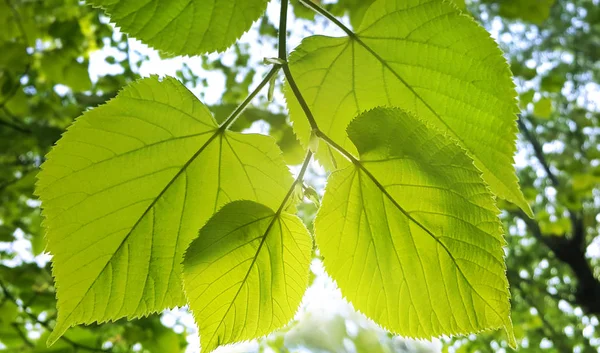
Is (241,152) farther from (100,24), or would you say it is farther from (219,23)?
(100,24)

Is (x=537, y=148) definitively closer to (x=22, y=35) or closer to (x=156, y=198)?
(x=22, y=35)

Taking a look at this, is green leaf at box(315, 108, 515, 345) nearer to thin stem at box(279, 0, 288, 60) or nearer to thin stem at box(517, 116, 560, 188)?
thin stem at box(279, 0, 288, 60)

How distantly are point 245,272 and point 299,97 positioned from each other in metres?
0.14

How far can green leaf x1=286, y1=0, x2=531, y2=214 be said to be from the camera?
40 centimetres

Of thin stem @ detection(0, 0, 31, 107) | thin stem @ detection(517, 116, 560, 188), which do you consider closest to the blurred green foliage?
thin stem @ detection(0, 0, 31, 107)

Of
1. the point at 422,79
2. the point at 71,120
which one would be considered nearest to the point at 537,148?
the point at 71,120

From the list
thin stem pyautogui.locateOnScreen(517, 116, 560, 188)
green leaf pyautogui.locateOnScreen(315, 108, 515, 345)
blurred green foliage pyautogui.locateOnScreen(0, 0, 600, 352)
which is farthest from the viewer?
thin stem pyautogui.locateOnScreen(517, 116, 560, 188)

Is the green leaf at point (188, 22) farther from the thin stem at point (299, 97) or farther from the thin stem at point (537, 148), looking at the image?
the thin stem at point (537, 148)

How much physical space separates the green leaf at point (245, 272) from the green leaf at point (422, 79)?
10 cm

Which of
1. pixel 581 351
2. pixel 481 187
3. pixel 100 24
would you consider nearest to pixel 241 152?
pixel 481 187

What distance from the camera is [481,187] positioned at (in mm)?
325

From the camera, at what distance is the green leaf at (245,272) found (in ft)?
1.13

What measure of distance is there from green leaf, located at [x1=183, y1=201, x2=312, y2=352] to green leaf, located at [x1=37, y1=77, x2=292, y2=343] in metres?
0.04

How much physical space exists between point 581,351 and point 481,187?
6.68m
